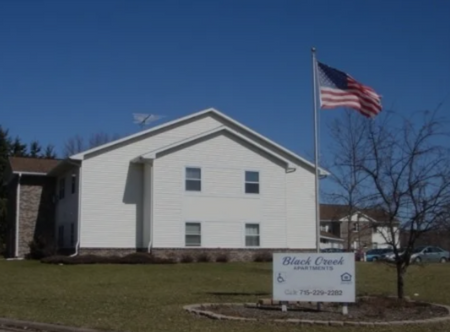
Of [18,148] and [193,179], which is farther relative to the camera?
[18,148]

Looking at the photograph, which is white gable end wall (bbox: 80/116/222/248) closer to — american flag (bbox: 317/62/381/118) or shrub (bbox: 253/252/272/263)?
shrub (bbox: 253/252/272/263)

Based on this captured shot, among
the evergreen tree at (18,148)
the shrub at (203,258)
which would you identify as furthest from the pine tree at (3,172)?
the shrub at (203,258)

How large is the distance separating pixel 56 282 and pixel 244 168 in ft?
54.9

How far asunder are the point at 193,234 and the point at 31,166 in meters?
13.3

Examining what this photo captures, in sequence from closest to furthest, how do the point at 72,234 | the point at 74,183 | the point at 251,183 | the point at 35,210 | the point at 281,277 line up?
1. the point at 281,277
2. the point at 251,183
3. the point at 72,234
4. the point at 74,183
5. the point at 35,210

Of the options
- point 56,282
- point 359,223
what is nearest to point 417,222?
point 359,223

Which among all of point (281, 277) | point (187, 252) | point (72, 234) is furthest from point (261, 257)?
point (281, 277)

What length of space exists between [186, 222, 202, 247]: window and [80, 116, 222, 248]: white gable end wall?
237 cm

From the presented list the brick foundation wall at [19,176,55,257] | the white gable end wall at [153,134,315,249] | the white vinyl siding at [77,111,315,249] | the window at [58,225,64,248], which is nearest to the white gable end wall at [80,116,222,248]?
the white vinyl siding at [77,111,315,249]

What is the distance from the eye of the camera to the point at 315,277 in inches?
573

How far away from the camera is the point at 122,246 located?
35.6 metres

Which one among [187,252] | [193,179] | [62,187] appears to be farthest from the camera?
[62,187]

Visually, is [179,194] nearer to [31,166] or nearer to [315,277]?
[31,166]

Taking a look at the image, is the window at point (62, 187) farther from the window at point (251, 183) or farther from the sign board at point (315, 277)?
the sign board at point (315, 277)
